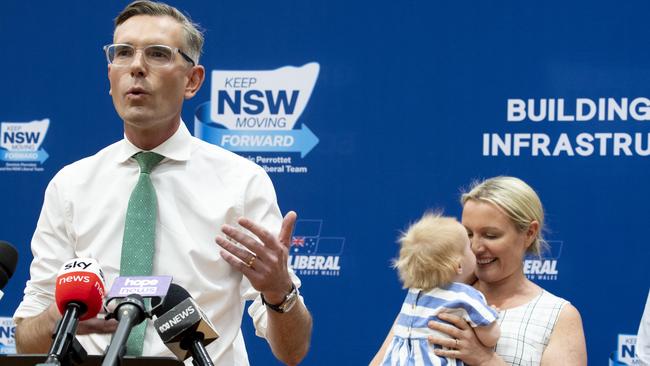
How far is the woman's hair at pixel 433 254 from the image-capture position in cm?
273

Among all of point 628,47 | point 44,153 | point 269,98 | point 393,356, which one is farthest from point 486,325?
point 44,153

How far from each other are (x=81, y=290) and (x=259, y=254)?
47 cm

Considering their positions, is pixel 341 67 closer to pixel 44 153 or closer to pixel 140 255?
pixel 44 153

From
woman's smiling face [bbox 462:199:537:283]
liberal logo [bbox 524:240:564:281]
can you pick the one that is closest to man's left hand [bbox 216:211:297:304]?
woman's smiling face [bbox 462:199:537:283]

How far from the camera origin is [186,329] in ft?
4.72

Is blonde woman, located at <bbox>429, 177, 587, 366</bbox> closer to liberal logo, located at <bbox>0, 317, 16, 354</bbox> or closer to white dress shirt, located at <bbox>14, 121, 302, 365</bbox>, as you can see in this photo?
white dress shirt, located at <bbox>14, 121, 302, 365</bbox>

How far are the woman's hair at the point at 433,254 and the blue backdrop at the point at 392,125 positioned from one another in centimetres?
120

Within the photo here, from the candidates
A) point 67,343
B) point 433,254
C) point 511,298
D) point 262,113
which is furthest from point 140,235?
point 262,113

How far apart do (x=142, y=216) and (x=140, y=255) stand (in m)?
0.10

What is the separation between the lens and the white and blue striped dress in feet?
8.76

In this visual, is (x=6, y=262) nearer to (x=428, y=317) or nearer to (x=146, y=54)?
(x=146, y=54)

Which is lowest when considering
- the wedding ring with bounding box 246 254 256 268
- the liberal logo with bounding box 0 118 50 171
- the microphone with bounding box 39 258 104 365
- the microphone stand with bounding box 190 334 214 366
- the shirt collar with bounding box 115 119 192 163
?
the microphone stand with bounding box 190 334 214 366

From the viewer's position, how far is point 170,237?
2195mm

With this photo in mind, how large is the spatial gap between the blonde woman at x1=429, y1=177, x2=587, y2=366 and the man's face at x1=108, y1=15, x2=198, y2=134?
1.06 meters
